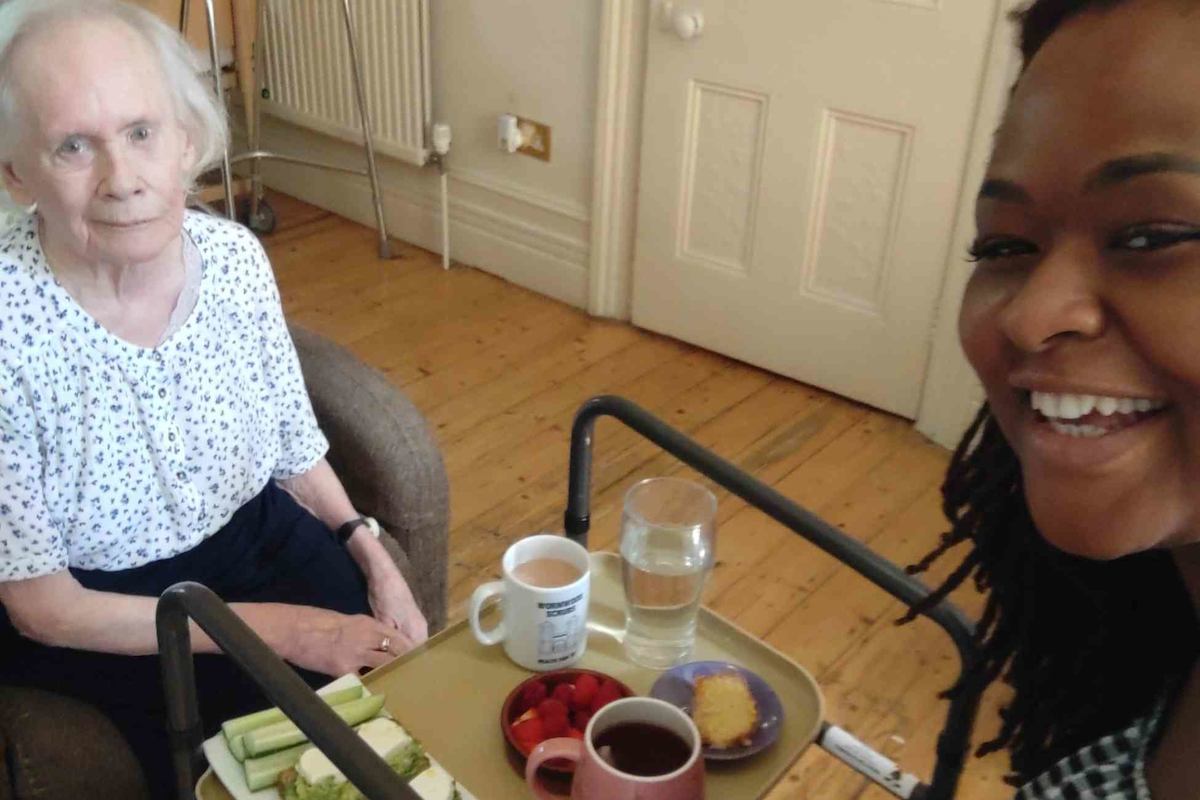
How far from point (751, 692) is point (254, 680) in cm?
44

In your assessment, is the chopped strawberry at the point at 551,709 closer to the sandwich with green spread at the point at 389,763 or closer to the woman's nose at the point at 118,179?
the sandwich with green spread at the point at 389,763

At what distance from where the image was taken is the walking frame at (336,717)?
81 centimetres

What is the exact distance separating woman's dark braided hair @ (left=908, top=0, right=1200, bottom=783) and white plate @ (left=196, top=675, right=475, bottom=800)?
1.44ft

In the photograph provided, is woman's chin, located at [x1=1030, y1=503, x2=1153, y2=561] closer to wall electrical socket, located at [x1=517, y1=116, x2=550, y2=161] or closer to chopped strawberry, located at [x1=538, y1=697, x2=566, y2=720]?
chopped strawberry, located at [x1=538, y1=697, x2=566, y2=720]

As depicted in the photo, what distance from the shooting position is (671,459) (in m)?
2.40

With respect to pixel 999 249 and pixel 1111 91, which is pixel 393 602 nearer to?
pixel 999 249

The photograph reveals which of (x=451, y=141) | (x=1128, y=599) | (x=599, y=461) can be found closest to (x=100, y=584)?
(x=1128, y=599)

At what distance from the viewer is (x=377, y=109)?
10.3 feet

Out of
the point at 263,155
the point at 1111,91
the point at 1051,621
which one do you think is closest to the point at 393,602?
the point at 1051,621

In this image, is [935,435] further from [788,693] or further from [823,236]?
[788,693]

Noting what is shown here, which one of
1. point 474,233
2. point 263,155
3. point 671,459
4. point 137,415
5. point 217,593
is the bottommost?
point 671,459

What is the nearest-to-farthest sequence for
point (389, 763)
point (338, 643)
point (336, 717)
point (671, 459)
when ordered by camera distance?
point (336, 717) → point (389, 763) → point (338, 643) → point (671, 459)

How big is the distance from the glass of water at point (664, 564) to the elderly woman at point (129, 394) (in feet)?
1.01

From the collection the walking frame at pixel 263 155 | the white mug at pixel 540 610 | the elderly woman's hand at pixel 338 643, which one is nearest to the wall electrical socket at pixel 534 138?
the walking frame at pixel 263 155
